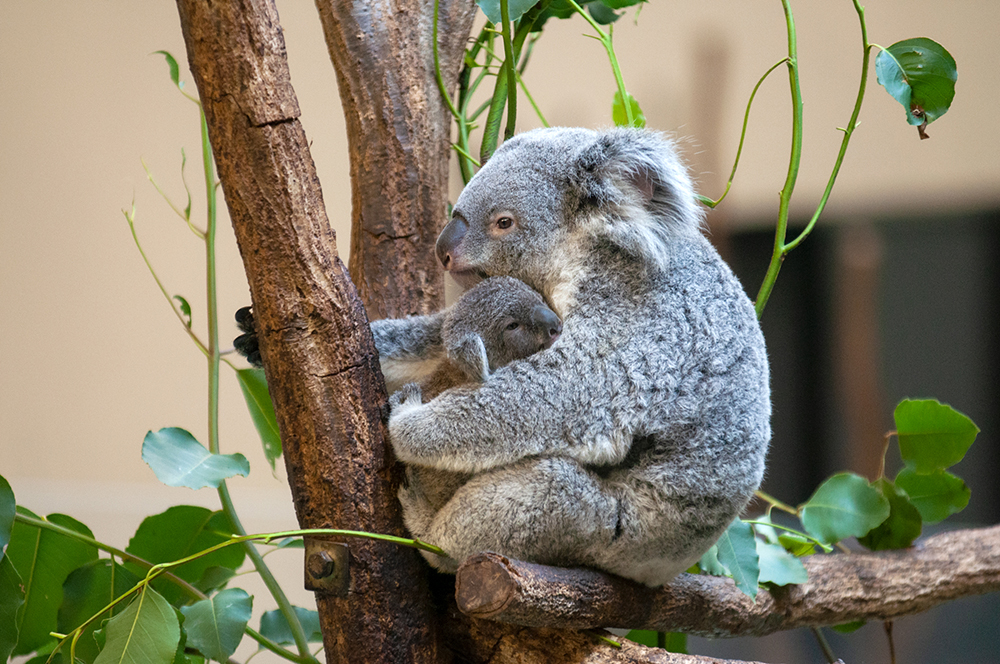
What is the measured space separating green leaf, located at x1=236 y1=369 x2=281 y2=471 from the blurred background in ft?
7.88

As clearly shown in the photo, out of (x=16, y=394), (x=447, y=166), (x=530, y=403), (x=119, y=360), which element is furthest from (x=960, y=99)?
→ (x=16, y=394)

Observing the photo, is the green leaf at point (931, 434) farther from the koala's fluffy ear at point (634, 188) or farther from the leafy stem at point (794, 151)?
the koala's fluffy ear at point (634, 188)

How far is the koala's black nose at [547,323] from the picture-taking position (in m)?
1.64

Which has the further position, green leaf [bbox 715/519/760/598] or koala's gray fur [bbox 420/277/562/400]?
green leaf [bbox 715/519/760/598]

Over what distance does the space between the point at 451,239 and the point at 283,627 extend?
1.20 metres

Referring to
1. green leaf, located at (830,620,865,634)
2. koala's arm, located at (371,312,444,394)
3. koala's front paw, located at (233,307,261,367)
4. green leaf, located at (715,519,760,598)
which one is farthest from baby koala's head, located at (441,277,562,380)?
green leaf, located at (830,620,865,634)

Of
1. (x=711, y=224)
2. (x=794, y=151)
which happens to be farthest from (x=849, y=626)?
(x=711, y=224)

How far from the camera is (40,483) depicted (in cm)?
425

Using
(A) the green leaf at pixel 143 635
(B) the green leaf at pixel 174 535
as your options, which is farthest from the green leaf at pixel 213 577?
(A) the green leaf at pixel 143 635

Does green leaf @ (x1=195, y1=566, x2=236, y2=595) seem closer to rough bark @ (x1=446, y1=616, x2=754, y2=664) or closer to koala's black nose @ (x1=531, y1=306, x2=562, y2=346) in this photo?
rough bark @ (x1=446, y1=616, x2=754, y2=664)

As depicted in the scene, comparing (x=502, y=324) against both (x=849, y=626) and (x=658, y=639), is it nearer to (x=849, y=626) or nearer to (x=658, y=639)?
(x=658, y=639)

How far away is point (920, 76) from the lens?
6.08 feet

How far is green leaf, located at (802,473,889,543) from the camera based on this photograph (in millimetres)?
2188

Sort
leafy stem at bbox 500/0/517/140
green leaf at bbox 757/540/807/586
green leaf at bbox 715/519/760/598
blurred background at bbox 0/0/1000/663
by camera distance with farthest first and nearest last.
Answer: blurred background at bbox 0/0/1000/663 < green leaf at bbox 757/540/807/586 < green leaf at bbox 715/519/760/598 < leafy stem at bbox 500/0/517/140
